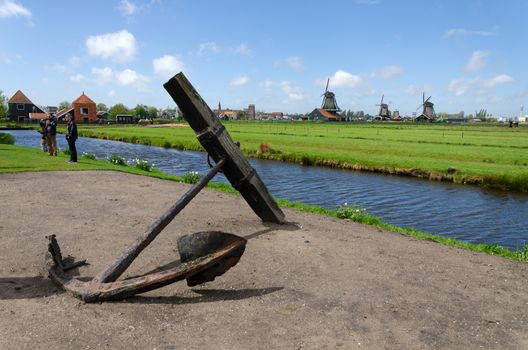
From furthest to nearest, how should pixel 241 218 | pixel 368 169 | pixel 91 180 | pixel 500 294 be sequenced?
1. pixel 368 169
2. pixel 91 180
3. pixel 241 218
4. pixel 500 294

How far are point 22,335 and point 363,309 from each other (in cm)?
370

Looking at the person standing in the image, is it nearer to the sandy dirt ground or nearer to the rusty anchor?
the sandy dirt ground

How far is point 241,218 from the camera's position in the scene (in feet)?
30.8

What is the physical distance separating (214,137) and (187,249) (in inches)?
91.4

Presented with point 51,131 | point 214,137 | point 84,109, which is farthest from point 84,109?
point 214,137

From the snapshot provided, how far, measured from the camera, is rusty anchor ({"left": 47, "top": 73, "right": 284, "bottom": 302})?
4570mm

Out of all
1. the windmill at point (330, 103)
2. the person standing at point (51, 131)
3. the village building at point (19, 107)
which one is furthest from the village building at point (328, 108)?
the person standing at point (51, 131)

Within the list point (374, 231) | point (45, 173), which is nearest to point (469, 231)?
point (374, 231)

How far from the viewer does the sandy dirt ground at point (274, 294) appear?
4285 millimetres

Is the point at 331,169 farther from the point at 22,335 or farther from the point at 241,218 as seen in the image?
the point at 22,335

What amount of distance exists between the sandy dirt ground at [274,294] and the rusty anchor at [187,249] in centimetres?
21

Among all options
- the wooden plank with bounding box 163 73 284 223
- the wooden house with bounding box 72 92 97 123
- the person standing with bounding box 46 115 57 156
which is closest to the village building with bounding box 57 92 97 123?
the wooden house with bounding box 72 92 97 123

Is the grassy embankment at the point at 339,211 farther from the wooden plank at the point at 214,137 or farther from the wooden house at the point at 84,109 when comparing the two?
the wooden house at the point at 84,109

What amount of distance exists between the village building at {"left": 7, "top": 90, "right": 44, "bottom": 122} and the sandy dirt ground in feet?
379
